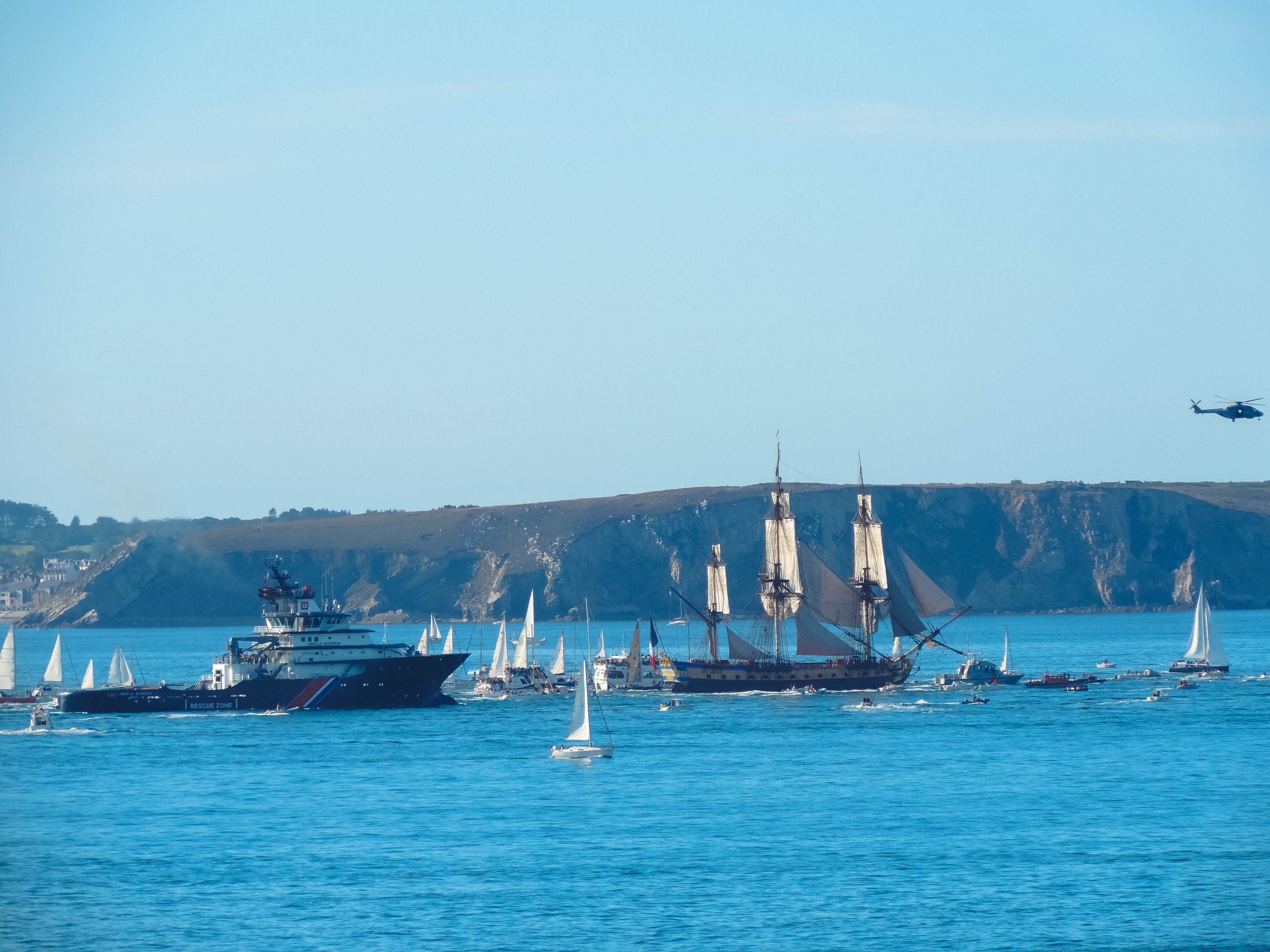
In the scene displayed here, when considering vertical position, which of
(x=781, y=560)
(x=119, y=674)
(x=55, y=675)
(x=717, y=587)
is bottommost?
(x=55, y=675)

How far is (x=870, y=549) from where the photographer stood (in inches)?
5418

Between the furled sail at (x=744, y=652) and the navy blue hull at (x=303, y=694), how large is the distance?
26.1 m

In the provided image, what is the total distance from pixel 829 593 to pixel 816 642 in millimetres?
6759

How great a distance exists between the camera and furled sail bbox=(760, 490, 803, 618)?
442ft

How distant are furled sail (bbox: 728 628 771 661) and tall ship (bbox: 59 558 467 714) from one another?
1080 inches

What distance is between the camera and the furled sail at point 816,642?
12925 centimetres

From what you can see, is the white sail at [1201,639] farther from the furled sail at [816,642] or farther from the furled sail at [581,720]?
the furled sail at [581,720]

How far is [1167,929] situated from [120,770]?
5159 centimetres

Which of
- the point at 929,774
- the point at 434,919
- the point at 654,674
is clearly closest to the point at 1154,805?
the point at 929,774

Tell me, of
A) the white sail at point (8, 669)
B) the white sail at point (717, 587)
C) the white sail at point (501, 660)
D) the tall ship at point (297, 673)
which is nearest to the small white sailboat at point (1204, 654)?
the white sail at point (717, 587)

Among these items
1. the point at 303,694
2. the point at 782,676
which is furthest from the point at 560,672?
the point at 303,694

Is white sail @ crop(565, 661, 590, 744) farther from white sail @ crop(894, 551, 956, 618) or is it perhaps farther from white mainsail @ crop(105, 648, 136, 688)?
white sail @ crop(894, 551, 956, 618)

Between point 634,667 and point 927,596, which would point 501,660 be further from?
point 927,596

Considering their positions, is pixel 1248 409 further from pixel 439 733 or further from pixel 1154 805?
pixel 439 733
